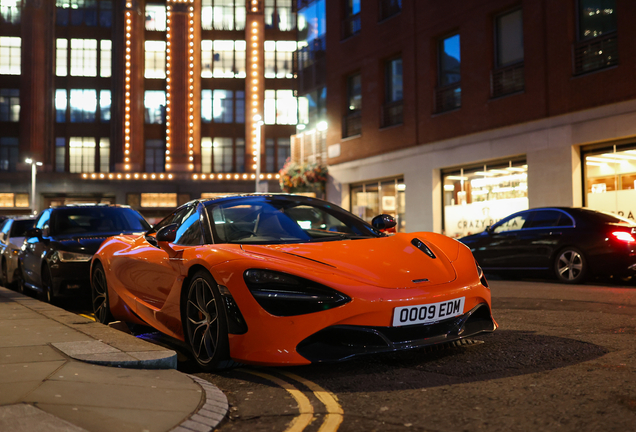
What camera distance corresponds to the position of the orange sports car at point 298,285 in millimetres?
4195

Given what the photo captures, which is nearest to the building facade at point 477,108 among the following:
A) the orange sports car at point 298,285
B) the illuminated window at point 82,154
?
the orange sports car at point 298,285

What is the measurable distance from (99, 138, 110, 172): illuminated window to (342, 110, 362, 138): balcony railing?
31717 mm

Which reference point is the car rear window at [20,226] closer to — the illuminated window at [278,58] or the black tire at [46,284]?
the black tire at [46,284]

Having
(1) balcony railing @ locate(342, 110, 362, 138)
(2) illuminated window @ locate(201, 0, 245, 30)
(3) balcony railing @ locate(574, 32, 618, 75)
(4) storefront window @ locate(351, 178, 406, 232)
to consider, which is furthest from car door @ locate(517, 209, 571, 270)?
(2) illuminated window @ locate(201, 0, 245, 30)

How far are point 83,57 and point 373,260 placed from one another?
52927 millimetres

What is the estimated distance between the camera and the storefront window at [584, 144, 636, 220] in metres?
14.5

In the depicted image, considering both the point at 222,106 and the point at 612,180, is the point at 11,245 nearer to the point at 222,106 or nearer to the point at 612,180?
the point at 612,180

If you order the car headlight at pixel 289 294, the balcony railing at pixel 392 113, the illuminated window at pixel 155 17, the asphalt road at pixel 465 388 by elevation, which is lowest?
the asphalt road at pixel 465 388

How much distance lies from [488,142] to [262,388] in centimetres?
1530

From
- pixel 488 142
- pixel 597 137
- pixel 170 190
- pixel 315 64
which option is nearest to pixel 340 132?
pixel 315 64

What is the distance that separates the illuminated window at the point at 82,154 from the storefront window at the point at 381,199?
33.0m

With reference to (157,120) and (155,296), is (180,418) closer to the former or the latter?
(155,296)

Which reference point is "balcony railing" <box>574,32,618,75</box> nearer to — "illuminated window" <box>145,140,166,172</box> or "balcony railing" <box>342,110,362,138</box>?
"balcony railing" <box>342,110,362,138</box>

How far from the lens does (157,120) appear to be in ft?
167
